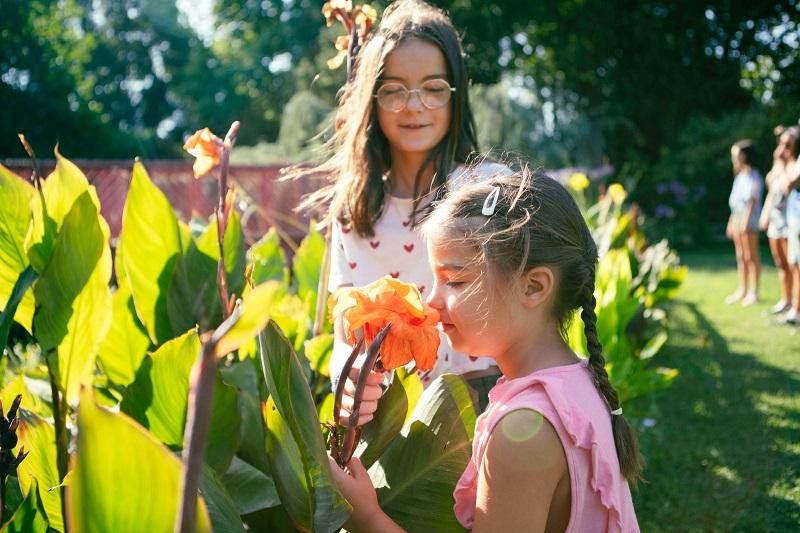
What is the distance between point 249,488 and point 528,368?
0.63 m

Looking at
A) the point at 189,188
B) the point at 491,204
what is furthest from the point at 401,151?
the point at 189,188

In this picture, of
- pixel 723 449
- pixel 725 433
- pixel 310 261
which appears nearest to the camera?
pixel 310 261

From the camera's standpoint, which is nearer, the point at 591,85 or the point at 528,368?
the point at 528,368

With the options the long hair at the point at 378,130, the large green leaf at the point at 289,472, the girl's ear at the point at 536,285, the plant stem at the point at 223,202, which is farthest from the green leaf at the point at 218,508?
the long hair at the point at 378,130

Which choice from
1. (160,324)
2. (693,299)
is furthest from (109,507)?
(693,299)

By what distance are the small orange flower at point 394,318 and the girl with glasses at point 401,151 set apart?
0.71 m

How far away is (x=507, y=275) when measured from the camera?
3.34ft

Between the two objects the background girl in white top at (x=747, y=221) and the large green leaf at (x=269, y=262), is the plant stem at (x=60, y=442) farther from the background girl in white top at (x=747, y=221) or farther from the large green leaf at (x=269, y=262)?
the background girl in white top at (x=747, y=221)

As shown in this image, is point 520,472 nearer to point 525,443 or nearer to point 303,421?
point 525,443

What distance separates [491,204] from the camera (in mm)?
1030

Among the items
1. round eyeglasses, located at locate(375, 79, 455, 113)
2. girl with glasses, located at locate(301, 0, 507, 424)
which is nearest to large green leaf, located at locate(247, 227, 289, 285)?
girl with glasses, located at locate(301, 0, 507, 424)

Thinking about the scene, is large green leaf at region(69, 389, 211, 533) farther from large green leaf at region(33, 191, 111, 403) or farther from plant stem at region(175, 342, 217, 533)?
large green leaf at region(33, 191, 111, 403)

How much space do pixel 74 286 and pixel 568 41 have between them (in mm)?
18055

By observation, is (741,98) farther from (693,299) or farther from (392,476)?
(392,476)
